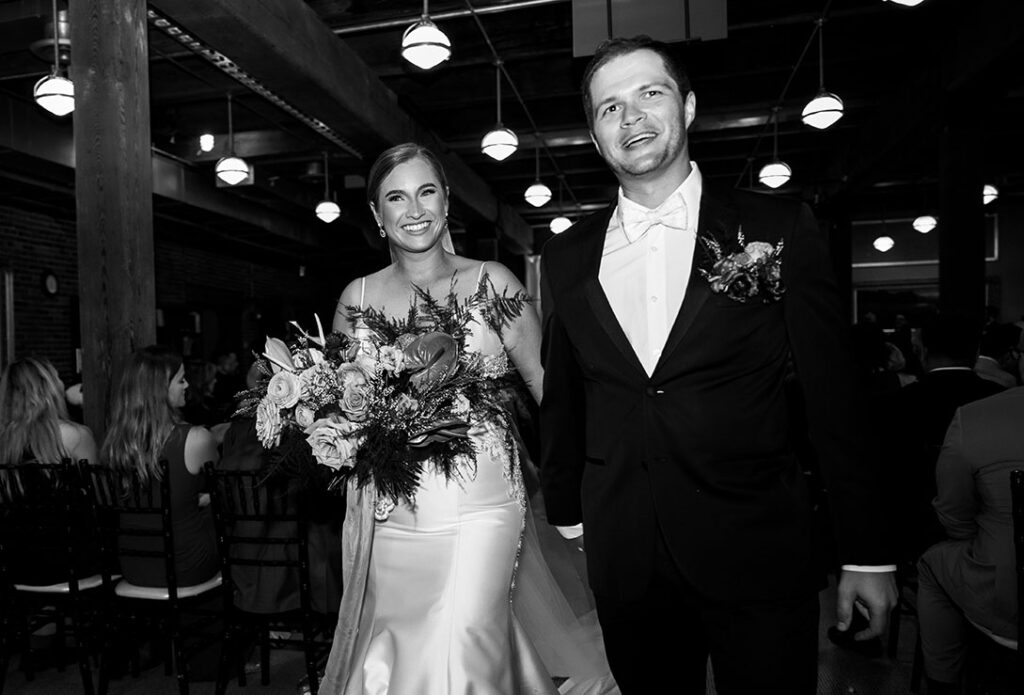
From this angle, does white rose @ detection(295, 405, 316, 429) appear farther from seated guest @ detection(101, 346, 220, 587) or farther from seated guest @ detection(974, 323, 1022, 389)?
seated guest @ detection(974, 323, 1022, 389)

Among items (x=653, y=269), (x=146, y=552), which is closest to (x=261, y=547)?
(x=146, y=552)

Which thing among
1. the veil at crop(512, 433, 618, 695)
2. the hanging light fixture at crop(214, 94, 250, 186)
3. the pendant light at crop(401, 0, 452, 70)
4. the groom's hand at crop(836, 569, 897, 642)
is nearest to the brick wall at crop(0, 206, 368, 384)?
the hanging light fixture at crop(214, 94, 250, 186)

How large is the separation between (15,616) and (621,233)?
3585mm

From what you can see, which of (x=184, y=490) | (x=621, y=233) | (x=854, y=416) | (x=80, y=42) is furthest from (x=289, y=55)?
(x=854, y=416)

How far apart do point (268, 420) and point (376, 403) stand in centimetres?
32

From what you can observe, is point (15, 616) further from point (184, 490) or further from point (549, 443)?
point (549, 443)

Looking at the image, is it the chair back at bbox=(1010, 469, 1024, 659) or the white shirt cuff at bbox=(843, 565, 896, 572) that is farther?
the chair back at bbox=(1010, 469, 1024, 659)

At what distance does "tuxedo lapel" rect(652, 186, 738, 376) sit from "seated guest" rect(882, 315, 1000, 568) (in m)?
2.58

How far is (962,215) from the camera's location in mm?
8195

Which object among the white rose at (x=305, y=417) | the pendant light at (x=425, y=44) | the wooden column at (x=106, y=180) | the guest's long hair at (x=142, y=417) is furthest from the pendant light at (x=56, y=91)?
the white rose at (x=305, y=417)

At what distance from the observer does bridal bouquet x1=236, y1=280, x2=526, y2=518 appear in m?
2.17

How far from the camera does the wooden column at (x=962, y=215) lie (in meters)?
7.90

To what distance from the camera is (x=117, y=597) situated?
3619mm

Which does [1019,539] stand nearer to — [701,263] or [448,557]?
[701,263]
